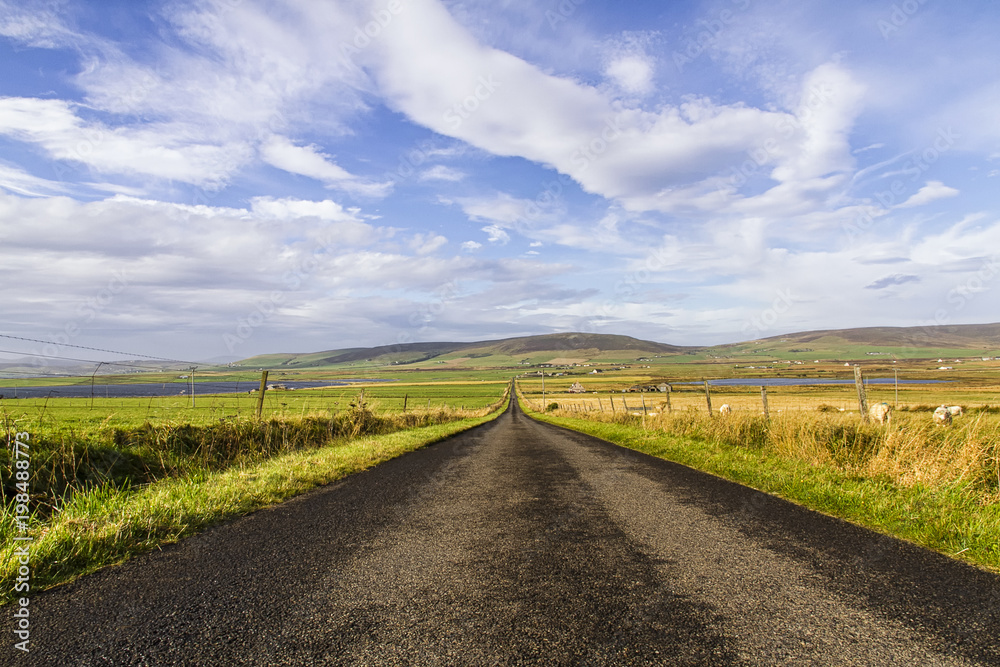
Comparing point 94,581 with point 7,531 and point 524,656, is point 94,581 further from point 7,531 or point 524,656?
point 524,656

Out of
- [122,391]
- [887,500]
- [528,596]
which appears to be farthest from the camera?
[122,391]

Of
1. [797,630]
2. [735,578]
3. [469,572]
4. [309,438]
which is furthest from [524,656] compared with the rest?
[309,438]

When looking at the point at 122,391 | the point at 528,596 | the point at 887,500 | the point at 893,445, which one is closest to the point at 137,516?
the point at 528,596

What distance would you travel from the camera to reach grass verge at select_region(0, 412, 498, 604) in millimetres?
4895

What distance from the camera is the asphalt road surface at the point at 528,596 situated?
10.9 feet

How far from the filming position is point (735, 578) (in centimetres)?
465

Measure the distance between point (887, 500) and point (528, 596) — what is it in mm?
6236

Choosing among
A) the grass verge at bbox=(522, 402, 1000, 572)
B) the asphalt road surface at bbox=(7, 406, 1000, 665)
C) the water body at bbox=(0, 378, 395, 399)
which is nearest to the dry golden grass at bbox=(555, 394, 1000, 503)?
the grass verge at bbox=(522, 402, 1000, 572)

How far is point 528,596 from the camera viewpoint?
4211 mm

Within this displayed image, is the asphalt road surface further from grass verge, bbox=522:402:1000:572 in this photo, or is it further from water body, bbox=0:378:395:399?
water body, bbox=0:378:395:399

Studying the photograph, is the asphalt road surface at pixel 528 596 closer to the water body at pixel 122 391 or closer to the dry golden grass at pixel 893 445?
the dry golden grass at pixel 893 445

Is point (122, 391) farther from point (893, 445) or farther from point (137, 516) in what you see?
point (893, 445)

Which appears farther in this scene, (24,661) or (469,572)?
(469,572)

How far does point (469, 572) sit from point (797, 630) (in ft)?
9.13
